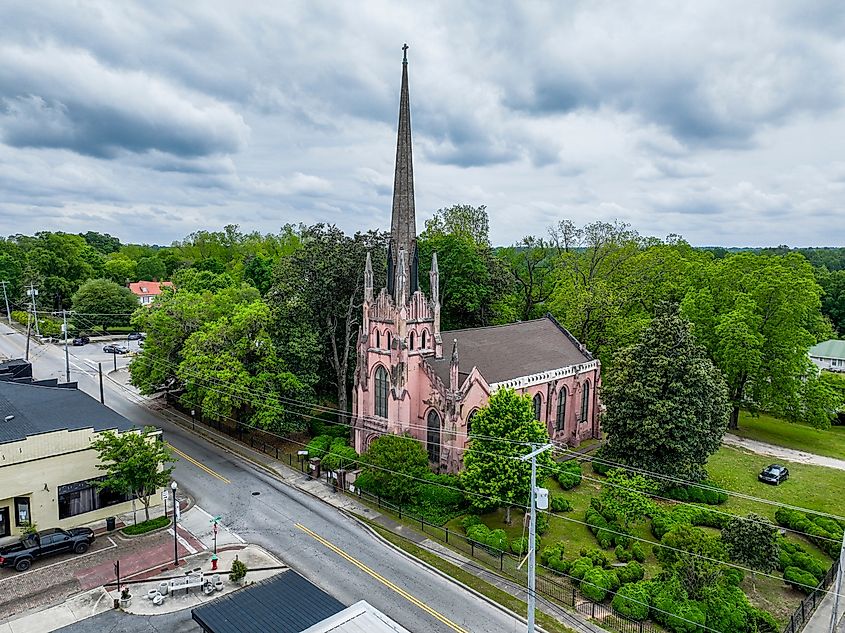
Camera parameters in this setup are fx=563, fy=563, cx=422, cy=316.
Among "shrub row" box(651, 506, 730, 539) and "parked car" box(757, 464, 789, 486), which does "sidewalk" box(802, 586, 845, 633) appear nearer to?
"shrub row" box(651, 506, 730, 539)

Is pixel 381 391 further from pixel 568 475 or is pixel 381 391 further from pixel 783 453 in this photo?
pixel 783 453

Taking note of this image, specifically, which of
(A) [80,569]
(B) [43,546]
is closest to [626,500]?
(A) [80,569]

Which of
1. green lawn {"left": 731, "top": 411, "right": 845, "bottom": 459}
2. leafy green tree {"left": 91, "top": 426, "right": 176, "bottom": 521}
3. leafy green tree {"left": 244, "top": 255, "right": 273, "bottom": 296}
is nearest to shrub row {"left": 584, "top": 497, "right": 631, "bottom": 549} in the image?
leafy green tree {"left": 91, "top": 426, "right": 176, "bottom": 521}

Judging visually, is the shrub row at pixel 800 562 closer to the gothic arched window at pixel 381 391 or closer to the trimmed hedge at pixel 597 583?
the trimmed hedge at pixel 597 583

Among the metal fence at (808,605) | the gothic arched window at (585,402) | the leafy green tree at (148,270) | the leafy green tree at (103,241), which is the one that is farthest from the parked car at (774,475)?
the leafy green tree at (103,241)

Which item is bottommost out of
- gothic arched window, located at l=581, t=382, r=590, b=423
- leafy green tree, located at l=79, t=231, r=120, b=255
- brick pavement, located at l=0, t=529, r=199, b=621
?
brick pavement, located at l=0, t=529, r=199, b=621
